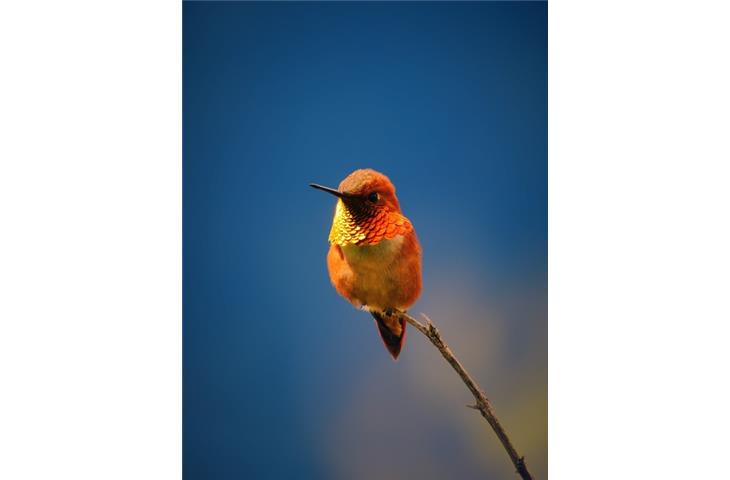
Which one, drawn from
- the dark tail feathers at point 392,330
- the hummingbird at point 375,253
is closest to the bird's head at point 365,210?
the hummingbird at point 375,253

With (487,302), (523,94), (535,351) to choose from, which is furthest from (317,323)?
(523,94)

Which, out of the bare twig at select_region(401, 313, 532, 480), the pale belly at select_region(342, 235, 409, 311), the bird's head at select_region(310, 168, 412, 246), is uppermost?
the bird's head at select_region(310, 168, 412, 246)

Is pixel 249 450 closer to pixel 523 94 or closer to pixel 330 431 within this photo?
pixel 330 431

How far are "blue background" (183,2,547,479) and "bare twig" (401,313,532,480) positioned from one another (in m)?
0.06

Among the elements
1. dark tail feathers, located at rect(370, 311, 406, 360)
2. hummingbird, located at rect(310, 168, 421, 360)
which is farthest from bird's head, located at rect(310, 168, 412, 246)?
dark tail feathers, located at rect(370, 311, 406, 360)

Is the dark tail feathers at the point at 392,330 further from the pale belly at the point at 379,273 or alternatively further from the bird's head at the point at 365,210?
the bird's head at the point at 365,210

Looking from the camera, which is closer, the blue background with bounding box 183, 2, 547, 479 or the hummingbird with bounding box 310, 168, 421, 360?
the hummingbird with bounding box 310, 168, 421, 360

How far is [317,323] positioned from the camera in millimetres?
2477

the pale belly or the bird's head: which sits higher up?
the bird's head

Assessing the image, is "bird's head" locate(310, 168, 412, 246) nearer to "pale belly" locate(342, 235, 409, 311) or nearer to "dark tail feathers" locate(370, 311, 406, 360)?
"pale belly" locate(342, 235, 409, 311)

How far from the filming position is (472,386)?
239 cm

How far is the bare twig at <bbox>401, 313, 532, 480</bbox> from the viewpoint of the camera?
2373 millimetres

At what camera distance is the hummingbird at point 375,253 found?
2.37 m

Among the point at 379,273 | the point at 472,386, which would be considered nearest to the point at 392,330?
the point at 379,273
